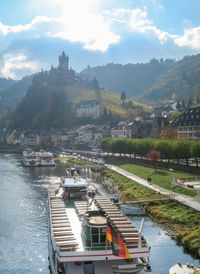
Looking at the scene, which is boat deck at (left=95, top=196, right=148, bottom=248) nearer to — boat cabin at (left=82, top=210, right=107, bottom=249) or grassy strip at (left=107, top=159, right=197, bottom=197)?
boat cabin at (left=82, top=210, right=107, bottom=249)

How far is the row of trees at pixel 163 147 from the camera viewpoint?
7806 cm

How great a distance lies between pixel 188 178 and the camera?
214 ft

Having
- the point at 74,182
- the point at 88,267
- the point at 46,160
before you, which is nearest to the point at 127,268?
the point at 88,267

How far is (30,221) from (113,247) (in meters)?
25.9

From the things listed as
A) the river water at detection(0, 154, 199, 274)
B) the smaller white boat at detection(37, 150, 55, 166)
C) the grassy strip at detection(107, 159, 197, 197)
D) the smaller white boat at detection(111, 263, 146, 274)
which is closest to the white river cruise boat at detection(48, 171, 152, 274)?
the smaller white boat at detection(111, 263, 146, 274)

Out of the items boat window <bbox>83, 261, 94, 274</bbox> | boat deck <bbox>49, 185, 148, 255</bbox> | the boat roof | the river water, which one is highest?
the boat roof

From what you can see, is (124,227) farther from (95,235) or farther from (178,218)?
(178,218)

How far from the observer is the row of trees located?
7806 cm

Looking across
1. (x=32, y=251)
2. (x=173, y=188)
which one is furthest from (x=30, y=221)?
(x=173, y=188)

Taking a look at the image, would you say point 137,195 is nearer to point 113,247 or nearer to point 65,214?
point 65,214

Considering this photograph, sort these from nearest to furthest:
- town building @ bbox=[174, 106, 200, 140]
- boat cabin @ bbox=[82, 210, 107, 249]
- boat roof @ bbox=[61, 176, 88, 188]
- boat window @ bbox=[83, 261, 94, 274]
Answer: boat cabin @ bbox=[82, 210, 107, 249] → boat window @ bbox=[83, 261, 94, 274] → boat roof @ bbox=[61, 176, 88, 188] → town building @ bbox=[174, 106, 200, 140]

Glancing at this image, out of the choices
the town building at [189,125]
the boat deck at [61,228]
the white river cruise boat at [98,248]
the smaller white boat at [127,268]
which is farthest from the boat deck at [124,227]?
the town building at [189,125]

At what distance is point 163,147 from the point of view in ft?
289

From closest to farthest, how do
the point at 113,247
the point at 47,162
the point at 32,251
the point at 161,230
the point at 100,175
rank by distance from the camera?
the point at 113,247 < the point at 32,251 < the point at 161,230 < the point at 100,175 < the point at 47,162
